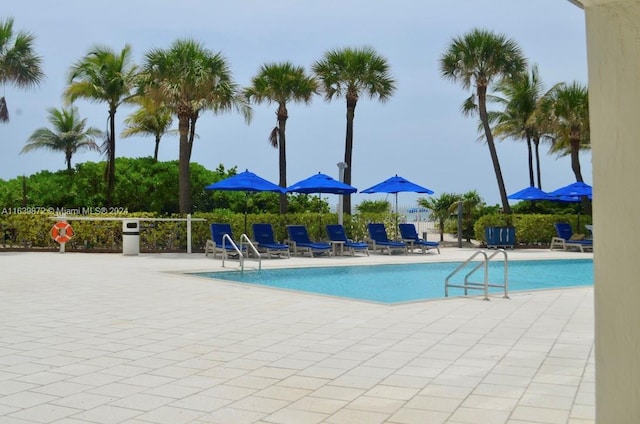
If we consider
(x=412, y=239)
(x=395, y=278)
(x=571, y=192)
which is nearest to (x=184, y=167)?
(x=412, y=239)

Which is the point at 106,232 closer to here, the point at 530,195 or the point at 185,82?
the point at 185,82

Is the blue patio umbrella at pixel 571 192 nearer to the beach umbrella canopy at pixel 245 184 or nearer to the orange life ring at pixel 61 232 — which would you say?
the beach umbrella canopy at pixel 245 184

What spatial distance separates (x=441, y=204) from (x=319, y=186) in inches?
375

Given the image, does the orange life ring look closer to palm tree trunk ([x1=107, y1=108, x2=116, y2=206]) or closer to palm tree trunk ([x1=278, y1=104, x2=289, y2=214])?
palm tree trunk ([x1=107, y1=108, x2=116, y2=206])

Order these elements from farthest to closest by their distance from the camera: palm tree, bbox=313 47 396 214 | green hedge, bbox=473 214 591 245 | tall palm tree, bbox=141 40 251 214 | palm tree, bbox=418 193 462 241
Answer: palm tree, bbox=418 193 462 241 < palm tree, bbox=313 47 396 214 < green hedge, bbox=473 214 591 245 < tall palm tree, bbox=141 40 251 214

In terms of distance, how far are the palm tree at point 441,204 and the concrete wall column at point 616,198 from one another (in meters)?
23.9

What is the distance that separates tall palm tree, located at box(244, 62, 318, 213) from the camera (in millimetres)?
22703

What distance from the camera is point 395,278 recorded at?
13.2 m

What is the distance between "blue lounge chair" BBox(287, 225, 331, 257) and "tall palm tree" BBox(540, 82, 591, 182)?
38.4 ft

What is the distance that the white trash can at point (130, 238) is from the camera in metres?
17.0

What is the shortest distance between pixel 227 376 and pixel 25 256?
1364 centimetres

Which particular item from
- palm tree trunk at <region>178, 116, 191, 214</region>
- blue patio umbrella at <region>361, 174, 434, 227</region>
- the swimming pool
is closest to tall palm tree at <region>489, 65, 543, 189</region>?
blue patio umbrella at <region>361, 174, 434, 227</region>

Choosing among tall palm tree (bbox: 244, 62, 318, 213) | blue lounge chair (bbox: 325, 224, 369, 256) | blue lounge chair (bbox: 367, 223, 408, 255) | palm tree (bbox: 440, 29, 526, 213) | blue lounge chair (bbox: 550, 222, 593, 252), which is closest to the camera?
blue lounge chair (bbox: 325, 224, 369, 256)

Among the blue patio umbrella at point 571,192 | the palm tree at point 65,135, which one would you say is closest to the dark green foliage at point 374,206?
the blue patio umbrella at point 571,192
